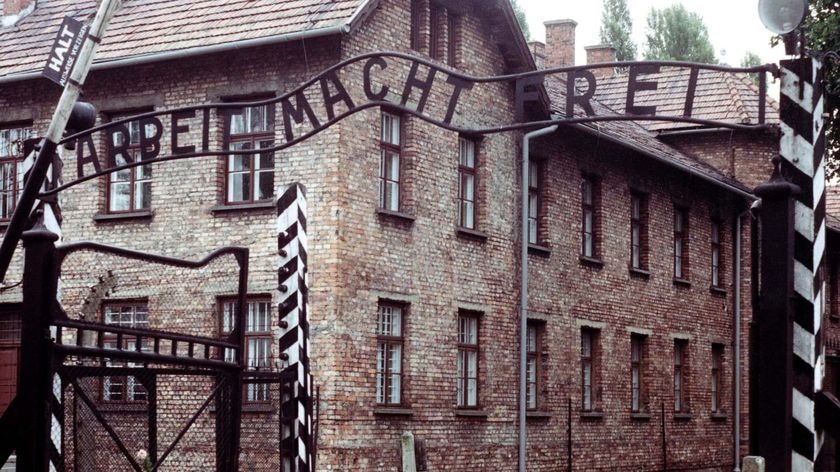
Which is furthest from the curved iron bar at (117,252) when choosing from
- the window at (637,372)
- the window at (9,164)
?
the window at (637,372)

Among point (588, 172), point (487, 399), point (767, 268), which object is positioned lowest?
point (487, 399)

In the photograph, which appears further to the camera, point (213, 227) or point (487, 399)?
point (487, 399)

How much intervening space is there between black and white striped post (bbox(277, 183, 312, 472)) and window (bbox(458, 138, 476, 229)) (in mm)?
13004

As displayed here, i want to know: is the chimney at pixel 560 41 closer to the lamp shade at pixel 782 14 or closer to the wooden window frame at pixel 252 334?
the wooden window frame at pixel 252 334

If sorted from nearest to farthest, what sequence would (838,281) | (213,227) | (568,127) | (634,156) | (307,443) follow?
(307,443), (213,227), (568,127), (634,156), (838,281)

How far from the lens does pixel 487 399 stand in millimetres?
25000

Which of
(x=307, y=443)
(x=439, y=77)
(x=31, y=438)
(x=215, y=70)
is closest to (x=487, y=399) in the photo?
(x=439, y=77)

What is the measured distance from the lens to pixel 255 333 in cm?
2184

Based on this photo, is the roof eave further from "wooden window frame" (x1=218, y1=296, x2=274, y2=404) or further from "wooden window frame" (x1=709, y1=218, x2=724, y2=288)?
"wooden window frame" (x1=218, y1=296, x2=274, y2=404)

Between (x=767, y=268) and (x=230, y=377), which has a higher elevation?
(x=767, y=268)

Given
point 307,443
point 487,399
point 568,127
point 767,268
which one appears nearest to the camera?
point 767,268

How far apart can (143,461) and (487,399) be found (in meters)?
15.5

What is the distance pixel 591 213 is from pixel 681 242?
5246 mm

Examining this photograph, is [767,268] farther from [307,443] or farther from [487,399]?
[487,399]
